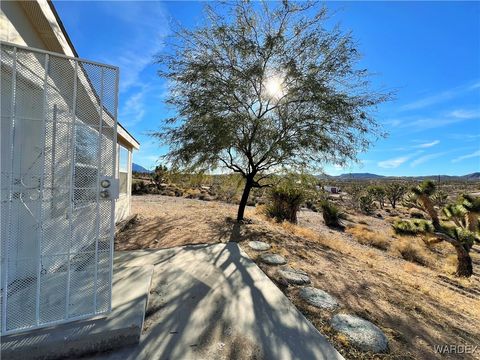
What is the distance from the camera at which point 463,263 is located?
10125 mm

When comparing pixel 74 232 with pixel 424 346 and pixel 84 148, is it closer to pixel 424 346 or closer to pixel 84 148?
pixel 84 148

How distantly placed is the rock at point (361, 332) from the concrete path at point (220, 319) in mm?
318

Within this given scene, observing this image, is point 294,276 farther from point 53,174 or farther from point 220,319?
A: point 53,174

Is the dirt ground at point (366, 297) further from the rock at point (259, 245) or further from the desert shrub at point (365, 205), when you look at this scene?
the desert shrub at point (365, 205)

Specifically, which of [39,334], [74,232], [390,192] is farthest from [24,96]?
[390,192]

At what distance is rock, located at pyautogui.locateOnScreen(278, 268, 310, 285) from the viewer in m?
4.25

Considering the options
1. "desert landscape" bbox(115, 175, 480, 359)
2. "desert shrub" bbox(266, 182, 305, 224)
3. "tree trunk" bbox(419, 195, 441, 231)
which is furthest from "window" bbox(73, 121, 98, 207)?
"tree trunk" bbox(419, 195, 441, 231)

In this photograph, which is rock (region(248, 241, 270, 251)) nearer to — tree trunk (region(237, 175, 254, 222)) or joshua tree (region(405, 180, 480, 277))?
tree trunk (region(237, 175, 254, 222))

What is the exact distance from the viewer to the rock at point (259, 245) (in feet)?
19.4

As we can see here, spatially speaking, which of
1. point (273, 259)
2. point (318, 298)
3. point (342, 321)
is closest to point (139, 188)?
point (273, 259)

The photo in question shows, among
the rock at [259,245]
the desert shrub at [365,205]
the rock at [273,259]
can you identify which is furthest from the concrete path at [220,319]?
the desert shrub at [365,205]

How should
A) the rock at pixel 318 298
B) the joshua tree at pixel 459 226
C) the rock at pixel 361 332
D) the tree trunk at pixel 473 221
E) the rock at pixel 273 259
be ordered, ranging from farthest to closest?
the tree trunk at pixel 473 221 < the joshua tree at pixel 459 226 < the rock at pixel 273 259 < the rock at pixel 318 298 < the rock at pixel 361 332

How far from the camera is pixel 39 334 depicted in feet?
8.09

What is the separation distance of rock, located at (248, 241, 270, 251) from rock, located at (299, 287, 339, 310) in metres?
1.98
